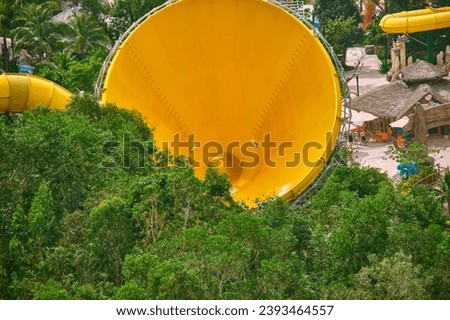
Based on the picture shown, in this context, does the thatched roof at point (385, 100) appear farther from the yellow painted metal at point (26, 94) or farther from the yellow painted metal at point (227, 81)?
the yellow painted metal at point (26, 94)

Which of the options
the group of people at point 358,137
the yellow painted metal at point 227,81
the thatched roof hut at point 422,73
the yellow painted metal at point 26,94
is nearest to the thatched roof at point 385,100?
the thatched roof hut at point 422,73

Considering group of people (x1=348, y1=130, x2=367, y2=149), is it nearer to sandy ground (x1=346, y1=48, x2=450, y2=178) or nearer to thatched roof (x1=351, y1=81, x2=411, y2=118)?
sandy ground (x1=346, y1=48, x2=450, y2=178)

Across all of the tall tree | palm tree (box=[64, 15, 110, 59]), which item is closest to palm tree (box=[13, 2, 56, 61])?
palm tree (box=[64, 15, 110, 59])

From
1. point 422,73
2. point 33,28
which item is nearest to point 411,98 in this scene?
point 422,73

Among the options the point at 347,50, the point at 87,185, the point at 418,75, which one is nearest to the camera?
the point at 87,185

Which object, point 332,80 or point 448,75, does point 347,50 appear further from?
point 332,80

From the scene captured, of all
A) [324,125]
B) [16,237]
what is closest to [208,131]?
[324,125]
